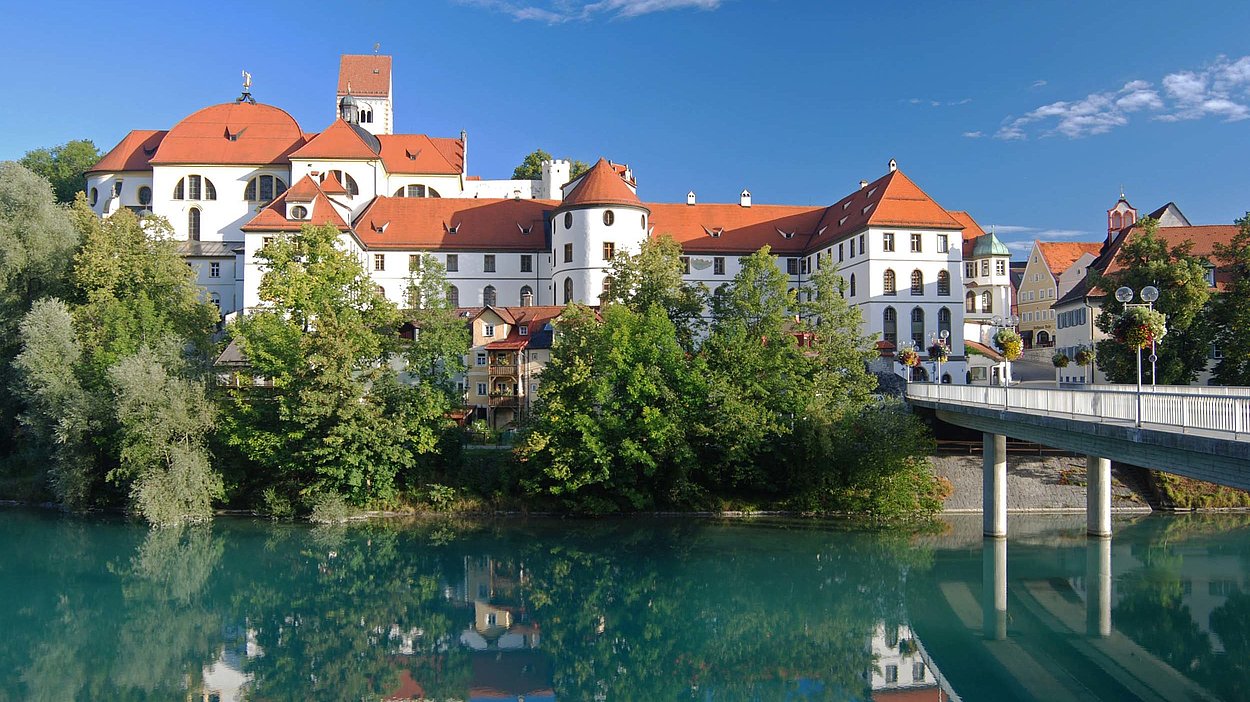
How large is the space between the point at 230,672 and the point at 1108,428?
18.0 meters

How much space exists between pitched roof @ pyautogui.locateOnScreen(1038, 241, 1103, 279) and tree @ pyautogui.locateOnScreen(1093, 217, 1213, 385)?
129 feet

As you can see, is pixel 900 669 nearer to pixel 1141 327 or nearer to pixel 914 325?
pixel 1141 327

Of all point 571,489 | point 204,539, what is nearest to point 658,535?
point 571,489

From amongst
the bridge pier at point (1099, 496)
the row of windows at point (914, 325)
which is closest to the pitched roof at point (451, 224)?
the row of windows at point (914, 325)

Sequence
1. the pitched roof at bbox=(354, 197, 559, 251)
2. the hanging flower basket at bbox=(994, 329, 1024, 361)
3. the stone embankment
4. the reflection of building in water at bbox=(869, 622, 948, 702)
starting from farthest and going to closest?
the pitched roof at bbox=(354, 197, 559, 251) < the stone embankment < the hanging flower basket at bbox=(994, 329, 1024, 361) < the reflection of building in water at bbox=(869, 622, 948, 702)

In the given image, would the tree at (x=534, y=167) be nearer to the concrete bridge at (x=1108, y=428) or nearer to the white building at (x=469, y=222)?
the white building at (x=469, y=222)

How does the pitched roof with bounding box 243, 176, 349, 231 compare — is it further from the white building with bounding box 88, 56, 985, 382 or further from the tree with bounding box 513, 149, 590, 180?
the tree with bounding box 513, 149, 590, 180

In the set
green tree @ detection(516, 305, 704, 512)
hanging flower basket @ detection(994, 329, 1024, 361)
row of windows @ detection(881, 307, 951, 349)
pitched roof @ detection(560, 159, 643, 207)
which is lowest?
green tree @ detection(516, 305, 704, 512)

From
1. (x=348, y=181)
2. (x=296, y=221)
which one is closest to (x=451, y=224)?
(x=348, y=181)

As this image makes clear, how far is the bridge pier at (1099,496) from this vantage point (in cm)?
2958

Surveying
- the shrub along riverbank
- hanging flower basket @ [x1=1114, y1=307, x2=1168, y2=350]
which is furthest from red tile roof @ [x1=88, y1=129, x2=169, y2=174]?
hanging flower basket @ [x1=1114, y1=307, x2=1168, y2=350]

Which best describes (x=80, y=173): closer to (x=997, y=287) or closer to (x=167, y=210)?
(x=167, y=210)

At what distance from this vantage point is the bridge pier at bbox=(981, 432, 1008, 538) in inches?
1171

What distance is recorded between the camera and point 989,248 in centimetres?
6719
